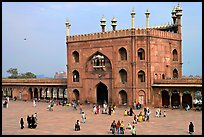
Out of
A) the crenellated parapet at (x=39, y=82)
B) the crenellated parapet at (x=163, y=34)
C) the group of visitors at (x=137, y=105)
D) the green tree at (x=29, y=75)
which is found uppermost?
the crenellated parapet at (x=163, y=34)

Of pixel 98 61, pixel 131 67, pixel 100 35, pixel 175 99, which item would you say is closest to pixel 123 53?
pixel 131 67

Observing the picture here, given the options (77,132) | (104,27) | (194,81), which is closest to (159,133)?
(77,132)

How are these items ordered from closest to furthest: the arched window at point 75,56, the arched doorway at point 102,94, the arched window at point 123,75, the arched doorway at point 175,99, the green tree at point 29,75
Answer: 1. the arched doorway at point 175,99
2. the arched window at point 123,75
3. the arched doorway at point 102,94
4. the arched window at point 75,56
5. the green tree at point 29,75

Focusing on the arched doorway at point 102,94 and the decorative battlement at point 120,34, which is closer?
the decorative battlement at point 120,34

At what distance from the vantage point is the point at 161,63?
39.0 metres

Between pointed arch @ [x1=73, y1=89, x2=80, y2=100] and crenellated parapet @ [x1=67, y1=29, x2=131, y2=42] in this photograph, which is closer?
crenellated parapet @ [x1=67, y1=29, x2=131, y2=42]

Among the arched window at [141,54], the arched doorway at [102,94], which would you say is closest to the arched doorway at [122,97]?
the arched doorway at [102,94]

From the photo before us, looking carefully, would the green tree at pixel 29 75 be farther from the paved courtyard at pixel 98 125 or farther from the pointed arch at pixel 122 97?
the paved courtyard at pixel 98 125

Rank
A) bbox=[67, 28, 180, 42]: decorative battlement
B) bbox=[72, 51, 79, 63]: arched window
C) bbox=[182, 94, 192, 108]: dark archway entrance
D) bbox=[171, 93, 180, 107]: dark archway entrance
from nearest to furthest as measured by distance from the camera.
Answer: bbox=[182, 94, 192, 108]: dark archway entrance < bbox=[171, 93, 180, 107]: dark archway entrance < bbox=[67, 28, 180, 42]: decorative battlement < bbox=[72, 51, 79, 63]: arched window

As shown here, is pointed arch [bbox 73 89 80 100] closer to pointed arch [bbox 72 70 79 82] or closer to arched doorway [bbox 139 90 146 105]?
pointed arch [bbox 72 70 79 82]

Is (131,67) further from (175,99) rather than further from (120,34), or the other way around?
(175,99)

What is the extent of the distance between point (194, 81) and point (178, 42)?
28.8 feet

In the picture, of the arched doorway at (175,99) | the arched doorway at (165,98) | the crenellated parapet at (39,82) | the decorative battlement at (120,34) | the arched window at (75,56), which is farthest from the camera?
the crenellated parapet at (39,82)

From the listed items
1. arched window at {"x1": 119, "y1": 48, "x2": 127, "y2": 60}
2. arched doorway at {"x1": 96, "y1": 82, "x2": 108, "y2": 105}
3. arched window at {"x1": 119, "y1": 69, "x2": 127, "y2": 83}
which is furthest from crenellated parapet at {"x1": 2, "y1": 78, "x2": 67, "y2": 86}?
arched window at {"x1": 119, "y1": 48, "x2": 127, "y2": 60}
